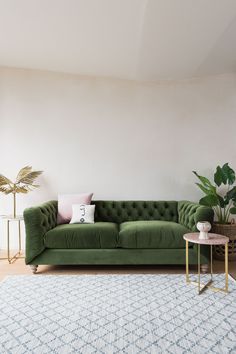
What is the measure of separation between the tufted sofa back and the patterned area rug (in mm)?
1092

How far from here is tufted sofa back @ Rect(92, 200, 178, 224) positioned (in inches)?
161

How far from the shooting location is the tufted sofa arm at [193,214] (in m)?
3.26

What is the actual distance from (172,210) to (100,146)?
1.45 m

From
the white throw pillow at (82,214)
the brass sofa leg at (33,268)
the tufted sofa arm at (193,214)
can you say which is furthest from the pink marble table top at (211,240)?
the brass sofa leg at (33,268)

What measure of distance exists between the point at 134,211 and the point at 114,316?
1.98 m

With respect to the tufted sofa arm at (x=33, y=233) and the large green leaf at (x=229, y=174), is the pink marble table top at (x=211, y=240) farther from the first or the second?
the tufted sofa arm at (x=33, y=233)

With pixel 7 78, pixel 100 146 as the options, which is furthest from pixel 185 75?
pixel 7 78

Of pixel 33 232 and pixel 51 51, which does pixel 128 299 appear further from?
pixel 51 51

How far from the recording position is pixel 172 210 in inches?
161

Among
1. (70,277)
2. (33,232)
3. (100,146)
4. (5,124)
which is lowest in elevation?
(70,277)

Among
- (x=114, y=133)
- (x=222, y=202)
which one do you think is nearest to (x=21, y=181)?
(x=114, y=133)

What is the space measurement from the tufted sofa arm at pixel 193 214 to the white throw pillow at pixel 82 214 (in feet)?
3.92

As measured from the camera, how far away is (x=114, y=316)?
2.25 metres

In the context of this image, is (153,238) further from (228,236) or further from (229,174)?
(229,174)
